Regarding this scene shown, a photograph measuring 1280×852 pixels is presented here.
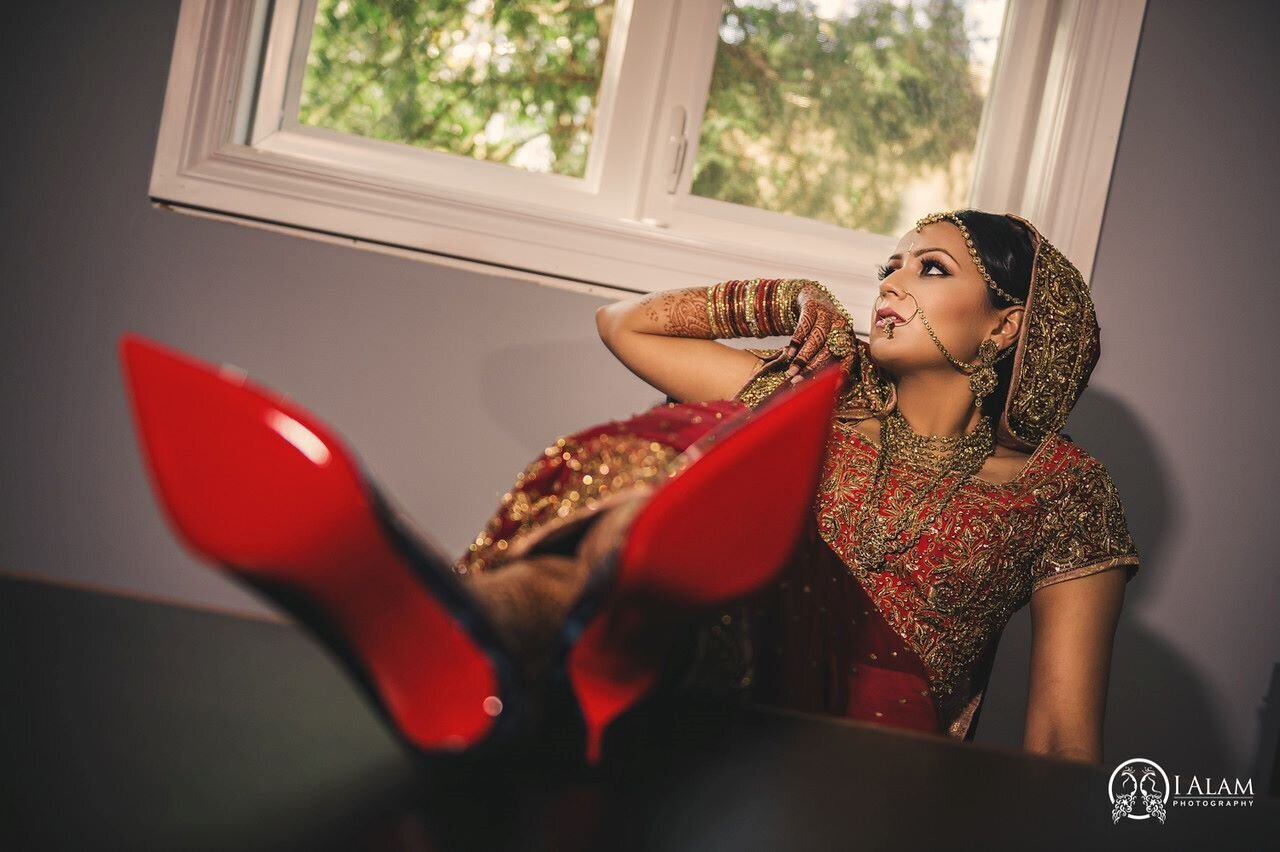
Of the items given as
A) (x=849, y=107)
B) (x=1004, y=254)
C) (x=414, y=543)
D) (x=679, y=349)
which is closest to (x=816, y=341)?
(x=679, y=349)

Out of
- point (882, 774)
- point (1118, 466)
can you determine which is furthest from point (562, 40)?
point (882, 774)

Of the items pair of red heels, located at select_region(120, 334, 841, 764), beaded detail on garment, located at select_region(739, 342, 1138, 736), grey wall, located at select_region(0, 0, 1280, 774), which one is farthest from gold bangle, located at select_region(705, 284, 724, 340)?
pair of red heels, located at select_region(120, 334, 841, 764)

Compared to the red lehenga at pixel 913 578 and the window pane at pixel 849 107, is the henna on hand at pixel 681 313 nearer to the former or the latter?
the red lehenga at pixel 913 578

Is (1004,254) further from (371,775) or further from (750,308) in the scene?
(371,775)

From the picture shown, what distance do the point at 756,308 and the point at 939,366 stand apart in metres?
0.28

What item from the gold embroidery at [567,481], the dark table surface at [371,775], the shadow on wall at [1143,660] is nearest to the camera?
the dark table surface at [371,775]

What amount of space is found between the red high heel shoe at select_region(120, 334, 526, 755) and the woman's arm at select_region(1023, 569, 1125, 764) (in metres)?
1.04

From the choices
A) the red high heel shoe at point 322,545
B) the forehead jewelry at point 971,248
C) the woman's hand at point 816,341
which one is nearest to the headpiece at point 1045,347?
the forehead jewelry at point 971,248

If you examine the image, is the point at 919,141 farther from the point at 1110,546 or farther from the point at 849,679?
the point at 849,679

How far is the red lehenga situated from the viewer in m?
1.29

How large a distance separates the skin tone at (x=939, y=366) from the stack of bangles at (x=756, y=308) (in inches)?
0.9

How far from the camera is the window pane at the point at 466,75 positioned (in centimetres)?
213

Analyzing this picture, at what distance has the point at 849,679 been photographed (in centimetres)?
133

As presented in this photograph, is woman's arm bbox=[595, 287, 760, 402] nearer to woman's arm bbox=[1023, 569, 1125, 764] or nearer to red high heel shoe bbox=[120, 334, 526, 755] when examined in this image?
woman's arm bbox=[1023, 569, 1125, 764]
